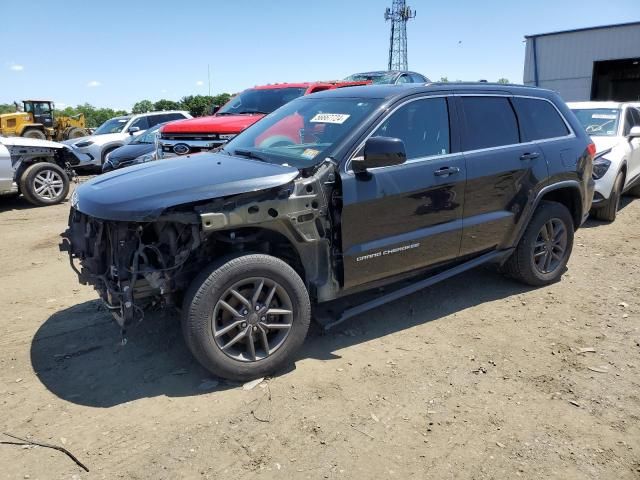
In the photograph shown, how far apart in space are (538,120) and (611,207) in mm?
3766

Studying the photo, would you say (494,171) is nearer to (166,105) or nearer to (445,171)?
(445,171)

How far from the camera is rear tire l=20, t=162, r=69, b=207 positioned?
946 cm

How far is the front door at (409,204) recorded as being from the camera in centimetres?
361

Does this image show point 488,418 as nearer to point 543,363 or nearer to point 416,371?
point 416,371

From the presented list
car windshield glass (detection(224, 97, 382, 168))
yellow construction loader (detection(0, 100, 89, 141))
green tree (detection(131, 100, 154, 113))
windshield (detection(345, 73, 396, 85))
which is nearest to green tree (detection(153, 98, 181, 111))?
green tree (detection(131, 100, 154, 113))

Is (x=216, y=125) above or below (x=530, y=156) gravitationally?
above

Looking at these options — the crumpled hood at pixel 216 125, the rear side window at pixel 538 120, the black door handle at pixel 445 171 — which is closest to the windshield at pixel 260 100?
the crumpled hood at pixel 216 125

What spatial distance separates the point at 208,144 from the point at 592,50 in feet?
72.1

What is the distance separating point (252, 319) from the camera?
3.33m

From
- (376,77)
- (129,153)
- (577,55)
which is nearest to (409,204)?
(376,77)

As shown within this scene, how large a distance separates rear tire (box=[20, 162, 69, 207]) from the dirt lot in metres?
5.46

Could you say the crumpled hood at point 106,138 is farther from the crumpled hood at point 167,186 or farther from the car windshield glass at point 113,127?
the crumpled hood at point 167,186

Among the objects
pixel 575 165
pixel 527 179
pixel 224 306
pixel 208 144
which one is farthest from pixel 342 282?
pixel 208 144

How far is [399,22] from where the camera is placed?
48.4 m
